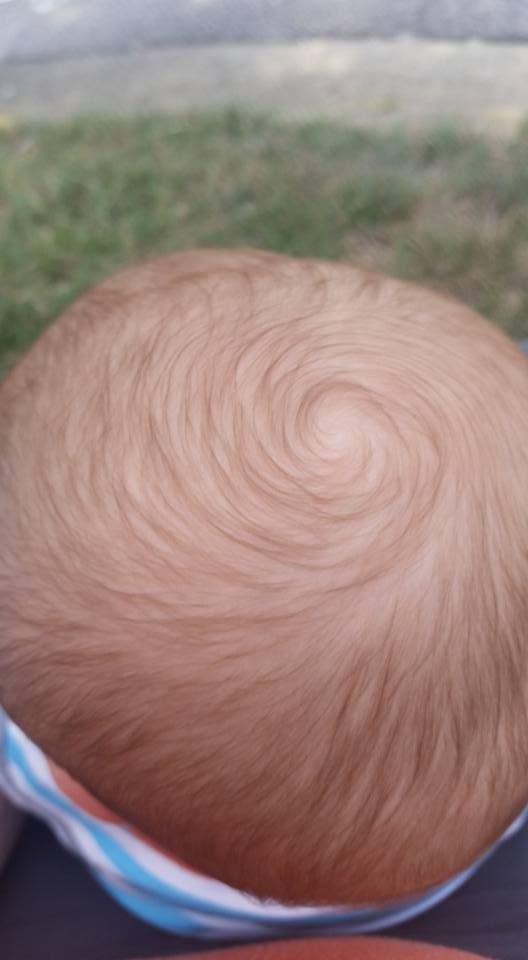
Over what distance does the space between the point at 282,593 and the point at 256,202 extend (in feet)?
4.35

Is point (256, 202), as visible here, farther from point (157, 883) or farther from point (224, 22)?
point (157, 883)

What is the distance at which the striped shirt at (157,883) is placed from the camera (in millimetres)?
829

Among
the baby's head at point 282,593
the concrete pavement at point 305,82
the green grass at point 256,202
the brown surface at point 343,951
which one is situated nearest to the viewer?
the baby's head at point 282,593

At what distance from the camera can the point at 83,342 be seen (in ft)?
2.39

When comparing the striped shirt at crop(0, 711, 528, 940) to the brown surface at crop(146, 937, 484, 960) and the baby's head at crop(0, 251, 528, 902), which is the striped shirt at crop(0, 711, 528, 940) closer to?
the brown surface at crop(146, 937, 484, 960)

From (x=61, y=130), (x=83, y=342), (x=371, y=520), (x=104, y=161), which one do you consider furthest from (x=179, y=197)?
(x=371, y=520)

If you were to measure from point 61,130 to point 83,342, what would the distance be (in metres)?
1.43

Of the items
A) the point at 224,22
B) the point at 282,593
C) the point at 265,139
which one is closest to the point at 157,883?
the point at 282,593

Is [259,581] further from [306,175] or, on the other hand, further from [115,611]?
[306,175]

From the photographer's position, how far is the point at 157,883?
0.85 meters

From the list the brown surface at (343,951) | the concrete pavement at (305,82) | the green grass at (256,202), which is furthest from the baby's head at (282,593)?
the concrete pavement at (305,82)

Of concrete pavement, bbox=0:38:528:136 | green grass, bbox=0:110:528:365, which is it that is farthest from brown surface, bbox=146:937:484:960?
concrete pavement, bbox=0:38:528:136

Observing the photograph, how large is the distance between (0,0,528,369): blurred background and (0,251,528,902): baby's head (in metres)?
1.04

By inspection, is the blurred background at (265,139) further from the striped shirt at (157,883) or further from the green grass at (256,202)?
the striped shirt at (157,883)
